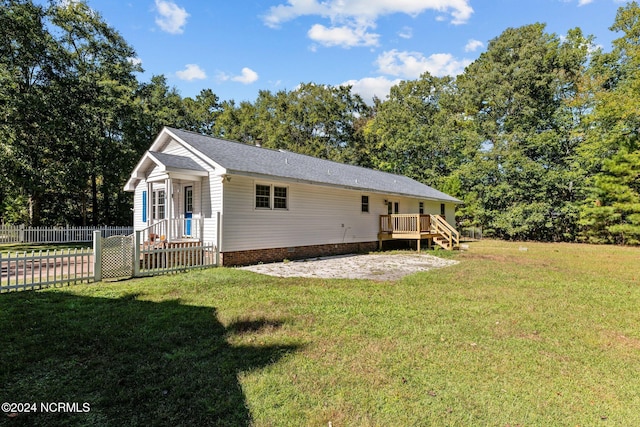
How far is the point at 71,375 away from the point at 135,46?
29576 millimetres

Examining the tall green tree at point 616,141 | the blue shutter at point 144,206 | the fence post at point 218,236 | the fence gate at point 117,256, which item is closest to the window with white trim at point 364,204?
the fence post at point 218,236

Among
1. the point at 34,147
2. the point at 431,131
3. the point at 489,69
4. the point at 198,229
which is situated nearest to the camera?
the point at 198,229

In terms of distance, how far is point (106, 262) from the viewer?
7.81 metres

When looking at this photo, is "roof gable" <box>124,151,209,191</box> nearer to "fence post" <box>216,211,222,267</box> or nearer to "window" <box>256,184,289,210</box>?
"fence post" <box>216,211,222,267</box>

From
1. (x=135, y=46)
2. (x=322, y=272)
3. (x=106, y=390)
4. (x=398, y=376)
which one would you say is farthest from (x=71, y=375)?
(x=135, y=46)

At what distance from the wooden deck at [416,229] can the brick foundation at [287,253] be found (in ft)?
4.29

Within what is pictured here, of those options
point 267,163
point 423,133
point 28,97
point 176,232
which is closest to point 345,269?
point 267,163

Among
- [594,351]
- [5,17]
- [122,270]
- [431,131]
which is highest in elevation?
[5,17]

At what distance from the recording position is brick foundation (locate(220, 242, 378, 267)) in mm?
10360

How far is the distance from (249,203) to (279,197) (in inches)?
55.0

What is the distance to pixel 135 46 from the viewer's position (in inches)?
1014

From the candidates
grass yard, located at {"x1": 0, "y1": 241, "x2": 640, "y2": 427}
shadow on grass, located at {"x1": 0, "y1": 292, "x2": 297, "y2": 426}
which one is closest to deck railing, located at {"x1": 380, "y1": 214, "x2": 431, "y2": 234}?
grass yard, located at {"x1": 0, "y1": 241, "x2": 640, "y2": 427}

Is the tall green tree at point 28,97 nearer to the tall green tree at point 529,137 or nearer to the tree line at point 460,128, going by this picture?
the tree line at point 460,128

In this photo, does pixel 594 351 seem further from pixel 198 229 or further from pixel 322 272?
pixel 198 229
